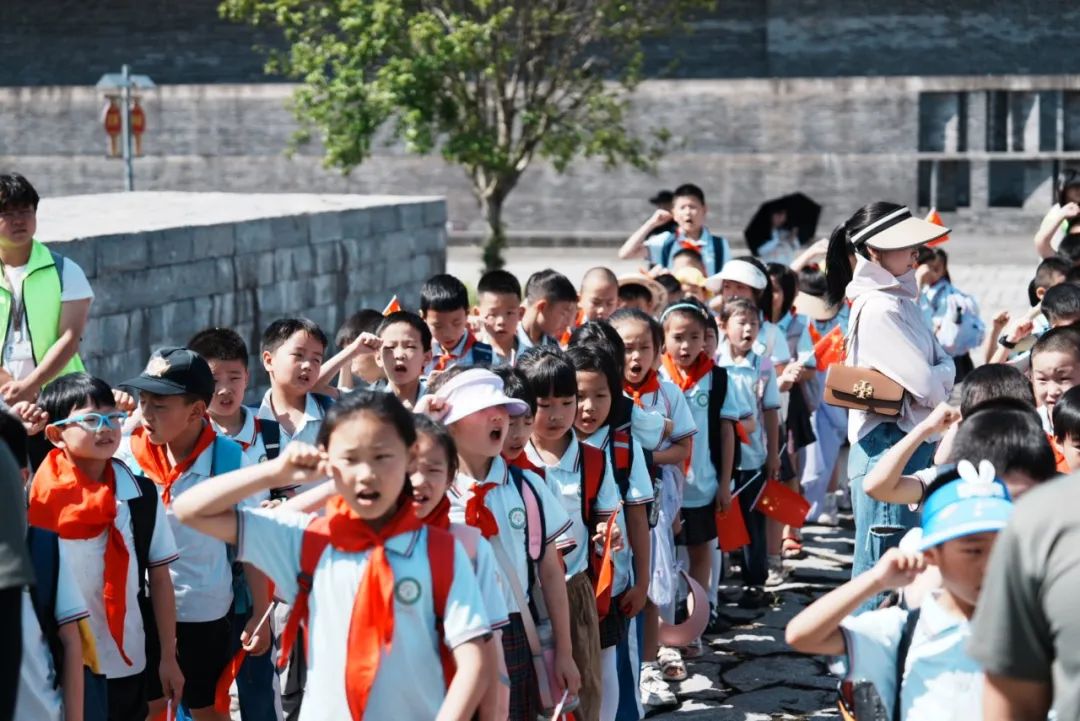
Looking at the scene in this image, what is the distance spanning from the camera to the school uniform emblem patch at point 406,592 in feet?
10.7

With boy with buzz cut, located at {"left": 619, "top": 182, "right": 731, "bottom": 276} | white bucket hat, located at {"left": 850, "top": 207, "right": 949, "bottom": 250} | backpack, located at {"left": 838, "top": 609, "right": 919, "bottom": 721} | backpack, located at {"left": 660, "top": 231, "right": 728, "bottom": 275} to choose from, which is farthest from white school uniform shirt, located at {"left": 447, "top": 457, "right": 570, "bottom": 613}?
backpack, located at {"left": 660, "top": 231, "right": 728, "bottom": 275}

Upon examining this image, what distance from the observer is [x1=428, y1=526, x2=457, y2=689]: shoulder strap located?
3266 mm

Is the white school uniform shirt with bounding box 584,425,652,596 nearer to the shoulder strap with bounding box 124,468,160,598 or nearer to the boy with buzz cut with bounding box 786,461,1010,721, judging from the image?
the shoulder strap with bounding box 124,468,160,598

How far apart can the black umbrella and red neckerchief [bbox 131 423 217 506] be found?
8153mm

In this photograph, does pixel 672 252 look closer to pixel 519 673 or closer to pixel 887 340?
pixel 887 340

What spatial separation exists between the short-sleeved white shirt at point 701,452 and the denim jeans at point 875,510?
3.03 ft

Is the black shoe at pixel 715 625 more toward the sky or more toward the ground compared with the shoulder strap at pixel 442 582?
more toward the ground

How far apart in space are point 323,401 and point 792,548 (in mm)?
3376

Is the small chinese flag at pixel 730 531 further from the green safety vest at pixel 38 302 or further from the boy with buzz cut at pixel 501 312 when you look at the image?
the green safety vest at pixel 38 302

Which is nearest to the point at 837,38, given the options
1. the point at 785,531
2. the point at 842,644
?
the point at 785,531

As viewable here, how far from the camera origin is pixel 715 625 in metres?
6.90

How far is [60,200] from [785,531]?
18.0 feet

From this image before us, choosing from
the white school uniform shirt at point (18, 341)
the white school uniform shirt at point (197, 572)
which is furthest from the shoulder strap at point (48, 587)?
the white school uniform shirt at point (18, 341)

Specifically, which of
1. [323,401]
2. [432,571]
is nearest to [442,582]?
[432,571]
